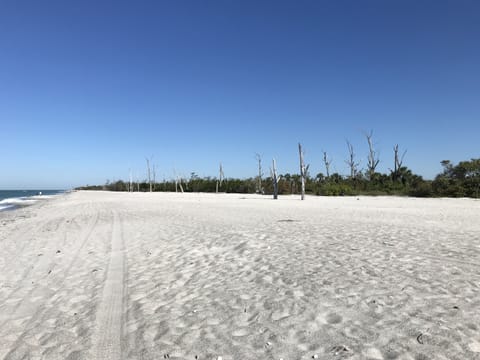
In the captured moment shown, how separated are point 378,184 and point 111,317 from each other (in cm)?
3676

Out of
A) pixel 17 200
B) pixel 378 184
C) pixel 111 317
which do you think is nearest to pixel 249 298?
pixel 111 317

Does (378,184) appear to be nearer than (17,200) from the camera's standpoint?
Yes

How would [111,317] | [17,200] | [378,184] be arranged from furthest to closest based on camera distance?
[17,200], [378,184], [111,317]

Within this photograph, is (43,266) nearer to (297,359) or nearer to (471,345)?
(297,359)

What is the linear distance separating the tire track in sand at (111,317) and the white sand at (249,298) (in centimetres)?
2

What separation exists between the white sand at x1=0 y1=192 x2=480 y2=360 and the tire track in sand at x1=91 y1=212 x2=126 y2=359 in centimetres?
2

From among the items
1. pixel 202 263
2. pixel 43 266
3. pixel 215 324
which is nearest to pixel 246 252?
pixel 202 263

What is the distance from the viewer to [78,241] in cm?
887

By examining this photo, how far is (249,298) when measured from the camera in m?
4.25

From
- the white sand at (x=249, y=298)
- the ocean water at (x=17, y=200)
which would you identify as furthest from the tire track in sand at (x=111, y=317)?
the ocean water at (x=17, y=200)

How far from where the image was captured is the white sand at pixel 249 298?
3.05 m

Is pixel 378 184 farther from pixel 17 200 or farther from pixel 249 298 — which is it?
pixel 17 200

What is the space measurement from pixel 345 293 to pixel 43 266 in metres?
5.78

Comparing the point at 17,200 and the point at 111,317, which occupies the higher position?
the point at 17,200
